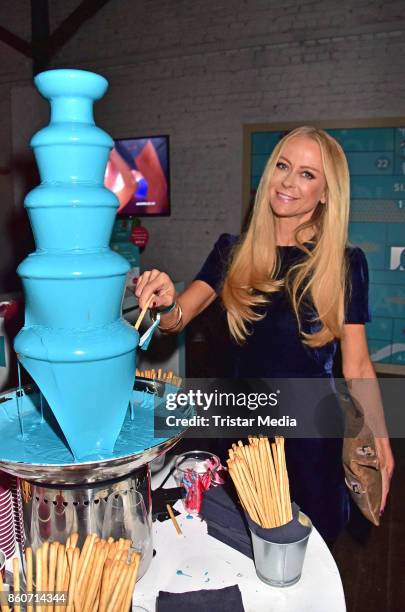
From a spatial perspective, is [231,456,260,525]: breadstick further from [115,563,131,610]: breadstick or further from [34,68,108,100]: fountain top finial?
[34,68,108,100]: fountain top finial

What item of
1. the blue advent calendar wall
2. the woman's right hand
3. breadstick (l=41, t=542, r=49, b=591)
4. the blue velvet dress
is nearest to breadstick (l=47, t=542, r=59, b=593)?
breadstick (l=41, t=542, r=49, b=591)

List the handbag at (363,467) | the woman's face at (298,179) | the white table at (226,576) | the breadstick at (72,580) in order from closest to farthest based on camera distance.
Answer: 1. the breadstick at (72,580)
2. the white table at (226,576)
3. the handbag at (363,467)
4. the woman's face at (298,179)

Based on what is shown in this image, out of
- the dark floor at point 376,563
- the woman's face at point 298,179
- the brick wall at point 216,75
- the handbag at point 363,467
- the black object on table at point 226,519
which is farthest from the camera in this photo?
the brick wall at point 216,75

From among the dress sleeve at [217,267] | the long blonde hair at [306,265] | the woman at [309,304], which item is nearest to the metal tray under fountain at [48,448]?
the woman at [309,304]

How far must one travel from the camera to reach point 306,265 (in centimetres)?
147

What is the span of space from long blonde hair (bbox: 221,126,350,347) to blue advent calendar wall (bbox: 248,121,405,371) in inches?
129

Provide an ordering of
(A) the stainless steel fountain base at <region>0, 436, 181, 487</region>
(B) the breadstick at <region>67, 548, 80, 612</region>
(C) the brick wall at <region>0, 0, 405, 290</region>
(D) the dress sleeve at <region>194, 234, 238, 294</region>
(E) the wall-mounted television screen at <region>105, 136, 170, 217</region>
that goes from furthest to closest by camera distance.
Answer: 1. (E) the wall-mounted television screen at <region>105, 136, 170, 217</region>
2. (C) the brick wall at <region>0, 0, 405, 290</region>
3. (D) the dress sleeve at <region>194, 234, 238, 294</region>
4. (A) the stainless steel fountain base at <region>0, 436, 181, 487</region>
5. (B) the breadstick at <region>67, 548, 80, 612</region>

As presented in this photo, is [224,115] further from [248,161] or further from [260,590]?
[260,590]

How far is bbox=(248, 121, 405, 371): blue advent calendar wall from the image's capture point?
4.46m

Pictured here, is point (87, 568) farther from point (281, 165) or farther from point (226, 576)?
point (281, 165)

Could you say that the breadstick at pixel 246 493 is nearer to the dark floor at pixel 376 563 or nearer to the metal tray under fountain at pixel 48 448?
the metal tray under fountain at pixel 48 448

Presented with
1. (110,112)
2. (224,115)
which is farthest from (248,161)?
(110,112)

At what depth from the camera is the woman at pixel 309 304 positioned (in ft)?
4.68

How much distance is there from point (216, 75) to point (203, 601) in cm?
502
